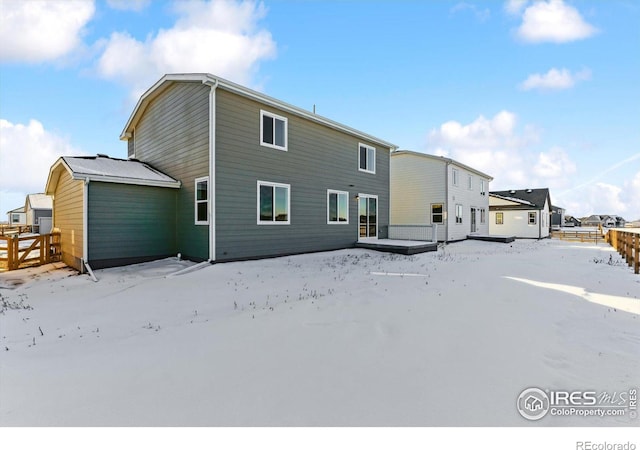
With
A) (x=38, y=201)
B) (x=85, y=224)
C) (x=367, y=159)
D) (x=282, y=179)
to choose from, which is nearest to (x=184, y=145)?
(x=282, y=179)

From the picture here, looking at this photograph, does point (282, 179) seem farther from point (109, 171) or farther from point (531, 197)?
point (531, 197)

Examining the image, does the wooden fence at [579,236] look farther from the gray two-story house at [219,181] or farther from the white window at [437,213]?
the gray two-story house at [219,181]

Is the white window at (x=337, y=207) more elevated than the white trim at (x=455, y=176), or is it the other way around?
the white trim at (x=455, y=176)

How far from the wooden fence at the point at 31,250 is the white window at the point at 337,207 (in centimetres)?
1117

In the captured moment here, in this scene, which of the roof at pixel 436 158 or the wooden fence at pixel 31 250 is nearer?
the wooden fence at pixel 31 250

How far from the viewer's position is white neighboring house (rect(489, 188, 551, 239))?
2855cm

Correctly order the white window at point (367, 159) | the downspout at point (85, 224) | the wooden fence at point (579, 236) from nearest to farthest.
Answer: the downspout at point (85, 224) < the white window at point (367, 159) < the wooden fence at point (579, 236)

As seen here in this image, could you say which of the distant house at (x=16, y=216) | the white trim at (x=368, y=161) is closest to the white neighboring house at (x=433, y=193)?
the white trim at (x=368, y=161)

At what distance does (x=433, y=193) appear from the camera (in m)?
20.1

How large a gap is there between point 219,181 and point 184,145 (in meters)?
2.53

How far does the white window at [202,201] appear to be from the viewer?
9.86 metres
